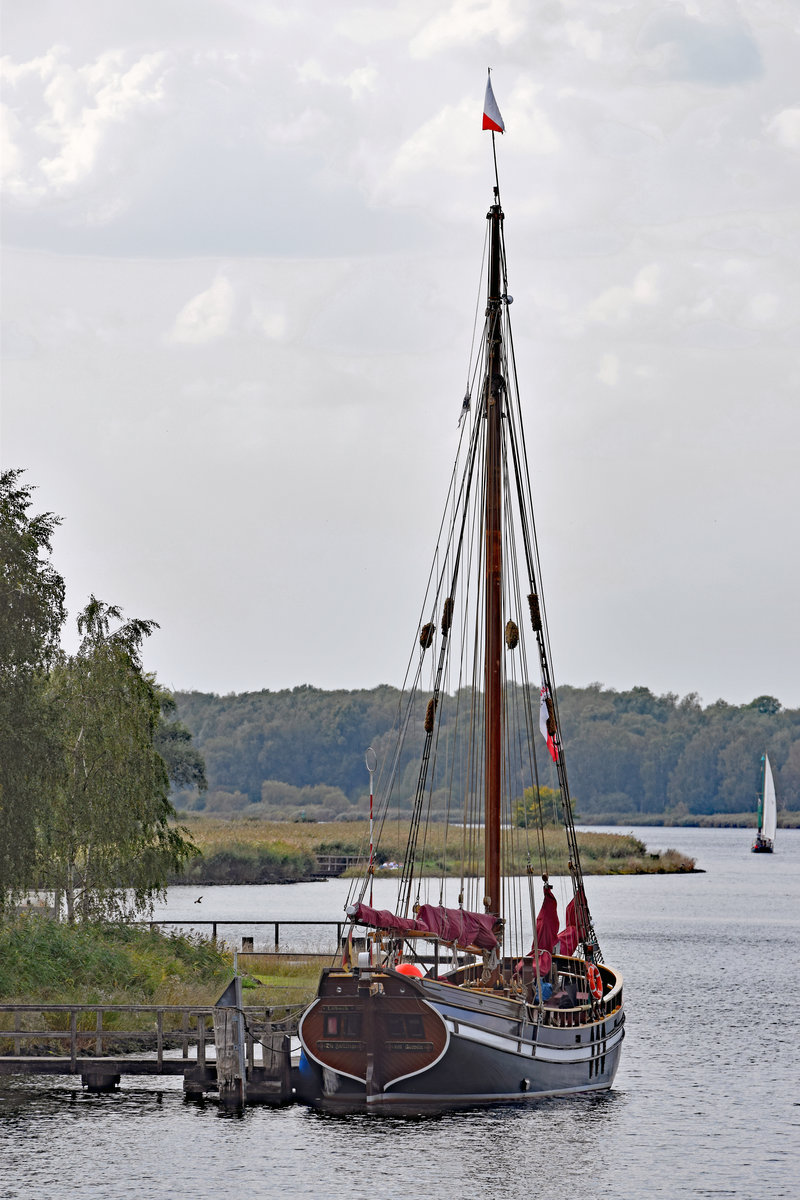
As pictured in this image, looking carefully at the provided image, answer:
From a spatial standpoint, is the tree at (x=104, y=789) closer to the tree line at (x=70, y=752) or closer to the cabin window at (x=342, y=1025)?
the tree line at (x=70, y=752)

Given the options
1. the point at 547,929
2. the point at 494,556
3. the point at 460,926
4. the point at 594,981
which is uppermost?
the point at 494,556

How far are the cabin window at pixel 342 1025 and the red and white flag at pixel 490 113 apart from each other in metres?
23.1

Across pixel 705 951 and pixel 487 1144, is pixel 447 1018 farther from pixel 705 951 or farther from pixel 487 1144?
pixel 705 951

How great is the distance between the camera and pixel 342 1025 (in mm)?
32812

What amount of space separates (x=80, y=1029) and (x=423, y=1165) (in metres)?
10.9

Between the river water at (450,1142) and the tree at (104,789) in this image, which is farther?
the tree at (104,789)

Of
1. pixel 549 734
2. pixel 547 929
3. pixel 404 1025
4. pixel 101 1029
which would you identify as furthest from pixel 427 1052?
pixel 549 734

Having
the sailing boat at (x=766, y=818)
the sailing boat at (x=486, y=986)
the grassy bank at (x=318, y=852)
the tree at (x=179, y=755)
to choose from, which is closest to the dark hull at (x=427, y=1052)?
the sailing boat at (x=486, y=986)

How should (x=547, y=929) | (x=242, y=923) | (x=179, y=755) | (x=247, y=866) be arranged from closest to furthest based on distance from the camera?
(x=547, y=929)
(x=242, y=923)
(x=247, y=866)
(x=179, y=755)

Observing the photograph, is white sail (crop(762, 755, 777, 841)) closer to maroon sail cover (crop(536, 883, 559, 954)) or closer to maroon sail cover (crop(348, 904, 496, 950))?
maroon sail cover (crop(536, 883, 559, 954))

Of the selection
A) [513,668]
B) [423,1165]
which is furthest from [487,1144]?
[513,668]

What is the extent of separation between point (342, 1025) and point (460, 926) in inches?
132

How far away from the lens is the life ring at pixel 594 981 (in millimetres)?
38688

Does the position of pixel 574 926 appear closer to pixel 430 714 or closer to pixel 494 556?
pixel 430 714
